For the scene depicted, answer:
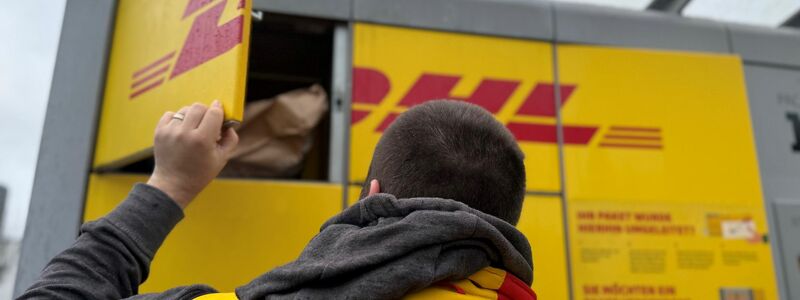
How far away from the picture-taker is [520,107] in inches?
80.3

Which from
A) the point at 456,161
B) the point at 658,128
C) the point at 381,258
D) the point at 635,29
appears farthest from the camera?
the point at 635,29

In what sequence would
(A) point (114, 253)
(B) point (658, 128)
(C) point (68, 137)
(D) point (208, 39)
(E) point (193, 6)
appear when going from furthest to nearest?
(B) point (658, 128), (C) point (68, 137), (E) point (193, 6), (D) point (208, 39), (A) point (114, 253)

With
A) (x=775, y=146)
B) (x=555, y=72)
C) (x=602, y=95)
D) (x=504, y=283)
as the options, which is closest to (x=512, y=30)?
(x=555, y=72)

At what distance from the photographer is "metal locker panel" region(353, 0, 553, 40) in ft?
6.57

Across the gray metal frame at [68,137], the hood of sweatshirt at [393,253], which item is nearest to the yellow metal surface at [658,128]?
the hood of sweatshirt at [393,253]

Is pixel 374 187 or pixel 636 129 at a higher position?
pixel 636 129

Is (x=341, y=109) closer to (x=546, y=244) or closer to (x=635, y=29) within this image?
(x=546, y=244)

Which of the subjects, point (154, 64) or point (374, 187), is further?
point (154, 64)

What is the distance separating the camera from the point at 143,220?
3.78 ft

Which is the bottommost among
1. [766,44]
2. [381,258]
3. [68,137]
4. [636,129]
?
[381,258]

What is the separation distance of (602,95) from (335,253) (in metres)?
1.56

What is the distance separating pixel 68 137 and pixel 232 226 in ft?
1.66

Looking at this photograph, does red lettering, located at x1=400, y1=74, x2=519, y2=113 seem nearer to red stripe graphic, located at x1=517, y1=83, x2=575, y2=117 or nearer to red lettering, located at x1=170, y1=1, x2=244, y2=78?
red stripe graphic, located at x1=517, y1=83, x2=575, y2=117

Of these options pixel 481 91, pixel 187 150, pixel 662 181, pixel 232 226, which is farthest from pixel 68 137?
pixel 662 181
